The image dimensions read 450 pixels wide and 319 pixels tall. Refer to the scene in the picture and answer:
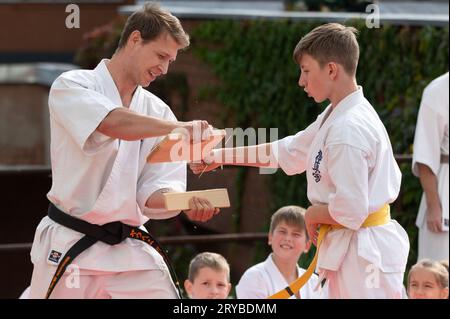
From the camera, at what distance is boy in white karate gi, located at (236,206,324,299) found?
582cm

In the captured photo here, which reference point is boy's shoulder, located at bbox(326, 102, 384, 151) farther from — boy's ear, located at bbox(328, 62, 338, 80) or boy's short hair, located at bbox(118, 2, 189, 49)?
boy's short hair, located at bbox(118, 2, 189, 49)

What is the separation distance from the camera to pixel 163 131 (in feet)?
13.0

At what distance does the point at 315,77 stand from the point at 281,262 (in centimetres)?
189

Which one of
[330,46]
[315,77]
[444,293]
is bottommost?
[444,293]

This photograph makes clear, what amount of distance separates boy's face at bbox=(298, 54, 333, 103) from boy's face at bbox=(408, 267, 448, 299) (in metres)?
1.54

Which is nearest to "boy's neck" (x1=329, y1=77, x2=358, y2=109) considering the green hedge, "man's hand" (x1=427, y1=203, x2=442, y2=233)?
"man's hand" (x1=427, y1=203, x2=442, y2=233)

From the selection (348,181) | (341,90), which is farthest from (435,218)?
(348,181)

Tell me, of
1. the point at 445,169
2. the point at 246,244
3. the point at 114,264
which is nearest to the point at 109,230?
the point at 114,264

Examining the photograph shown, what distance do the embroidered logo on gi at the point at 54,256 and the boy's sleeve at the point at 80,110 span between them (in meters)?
0.43

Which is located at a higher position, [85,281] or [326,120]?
[326,120]

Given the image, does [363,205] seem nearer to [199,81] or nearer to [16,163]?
[199,81]

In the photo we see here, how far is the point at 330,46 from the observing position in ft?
14.0

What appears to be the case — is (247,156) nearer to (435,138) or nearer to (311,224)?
(311,224)

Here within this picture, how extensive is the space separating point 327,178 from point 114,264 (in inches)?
36.3
